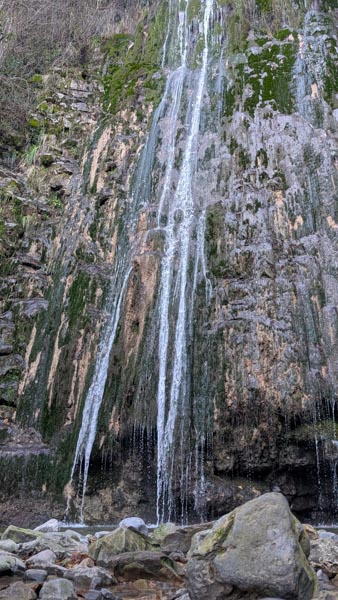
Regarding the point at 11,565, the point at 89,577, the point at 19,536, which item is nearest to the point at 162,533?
the point at 19,536

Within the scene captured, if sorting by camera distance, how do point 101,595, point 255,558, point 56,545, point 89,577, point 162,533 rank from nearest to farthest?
point 255,558, point 101,595, point 89,577, point 56,545, point 162,533

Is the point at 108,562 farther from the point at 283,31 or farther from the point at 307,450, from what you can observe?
the point at 283,31

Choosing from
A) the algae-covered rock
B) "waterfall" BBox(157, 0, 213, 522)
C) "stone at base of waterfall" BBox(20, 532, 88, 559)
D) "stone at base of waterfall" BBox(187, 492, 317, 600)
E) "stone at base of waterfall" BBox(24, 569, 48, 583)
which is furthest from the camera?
"waterfall" BBox(157, 0, 213, 522)

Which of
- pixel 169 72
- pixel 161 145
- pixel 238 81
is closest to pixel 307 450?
pixel 161 145

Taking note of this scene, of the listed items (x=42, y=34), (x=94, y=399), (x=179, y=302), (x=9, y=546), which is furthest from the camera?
(x=42, y=34)

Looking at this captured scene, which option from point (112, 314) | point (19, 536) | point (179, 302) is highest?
point (179, 302)

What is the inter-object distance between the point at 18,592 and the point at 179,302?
6.25 meters

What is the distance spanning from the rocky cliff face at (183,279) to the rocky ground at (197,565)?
126 inches

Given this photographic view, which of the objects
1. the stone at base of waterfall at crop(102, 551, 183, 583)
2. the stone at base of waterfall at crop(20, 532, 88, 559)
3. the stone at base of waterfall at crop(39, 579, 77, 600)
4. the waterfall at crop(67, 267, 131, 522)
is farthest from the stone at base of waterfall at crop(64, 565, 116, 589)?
the waterfall at crop(67, 267, 131, 522)

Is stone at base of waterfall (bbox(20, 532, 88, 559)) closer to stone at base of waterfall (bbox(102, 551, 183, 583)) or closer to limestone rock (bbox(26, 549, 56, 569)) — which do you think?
limestone rock (bbox(26, 549, 56, 569))

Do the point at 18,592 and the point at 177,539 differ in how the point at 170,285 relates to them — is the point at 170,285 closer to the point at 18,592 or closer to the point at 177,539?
the point at 177,539

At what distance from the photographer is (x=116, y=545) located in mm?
4863

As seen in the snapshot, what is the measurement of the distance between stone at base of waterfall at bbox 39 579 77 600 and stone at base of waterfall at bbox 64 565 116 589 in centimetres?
29

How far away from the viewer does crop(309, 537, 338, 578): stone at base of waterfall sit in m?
4.47
